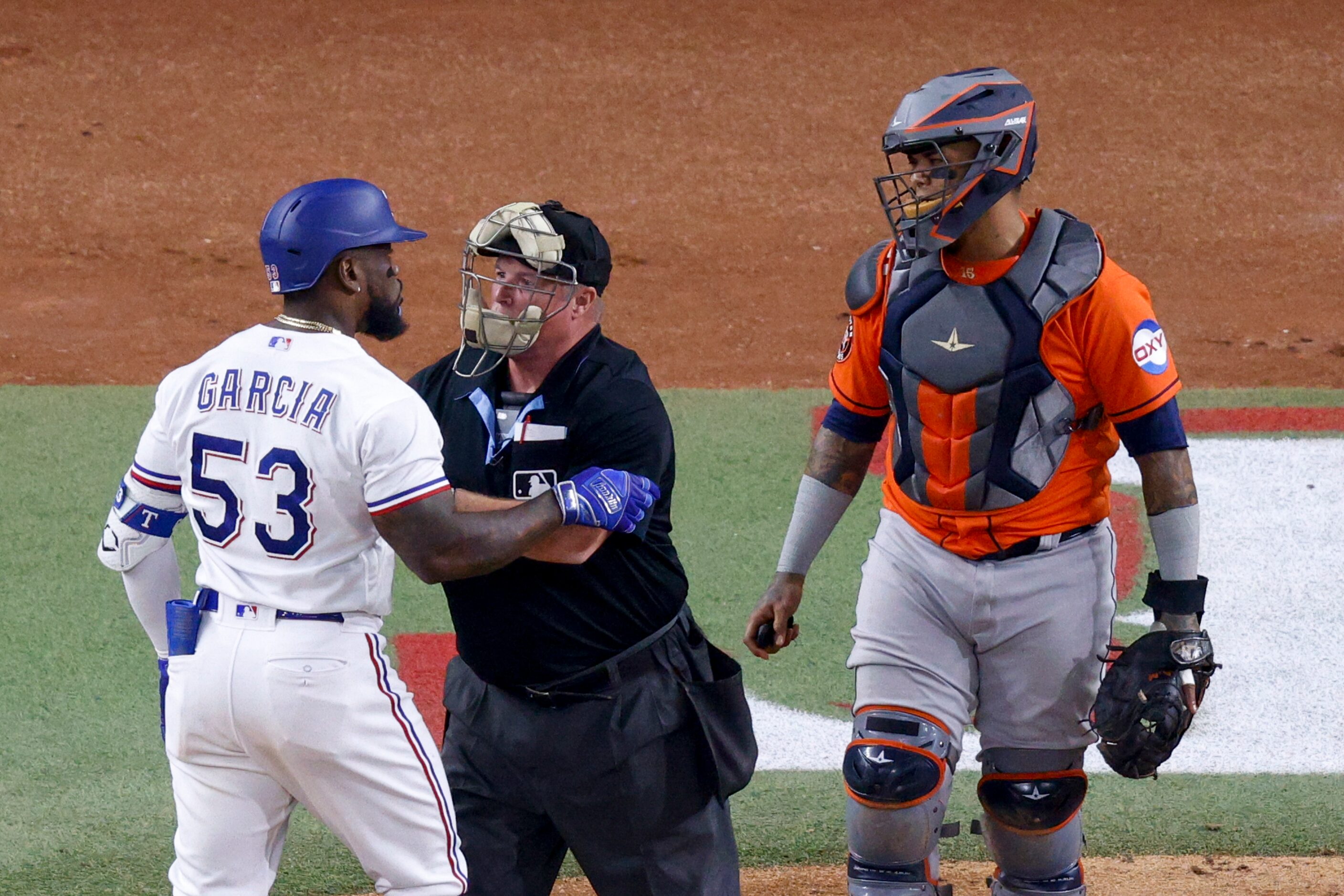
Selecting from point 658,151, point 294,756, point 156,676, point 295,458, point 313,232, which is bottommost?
point 156,676

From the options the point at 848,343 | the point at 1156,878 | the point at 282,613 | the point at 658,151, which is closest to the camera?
the point at 282,613

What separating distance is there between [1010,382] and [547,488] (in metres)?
1.08

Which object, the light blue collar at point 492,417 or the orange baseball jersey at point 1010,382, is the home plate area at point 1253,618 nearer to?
the orange baseball jersey at point 1010,382

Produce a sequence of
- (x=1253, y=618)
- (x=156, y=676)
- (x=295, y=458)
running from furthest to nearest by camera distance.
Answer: (x=1253, y=618)
(x=156, y=676)
(x=295, y=458)

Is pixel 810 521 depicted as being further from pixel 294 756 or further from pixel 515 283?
pixel 294 756

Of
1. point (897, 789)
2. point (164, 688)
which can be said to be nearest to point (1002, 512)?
point (897, 789)

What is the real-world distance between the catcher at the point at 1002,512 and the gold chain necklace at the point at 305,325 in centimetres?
129

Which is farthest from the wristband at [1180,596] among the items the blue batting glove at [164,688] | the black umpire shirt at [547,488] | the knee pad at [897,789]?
the blue batting glove at [164,688]

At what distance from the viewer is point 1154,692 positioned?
11.9 feet

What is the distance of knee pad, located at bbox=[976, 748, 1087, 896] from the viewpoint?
3.86 meters

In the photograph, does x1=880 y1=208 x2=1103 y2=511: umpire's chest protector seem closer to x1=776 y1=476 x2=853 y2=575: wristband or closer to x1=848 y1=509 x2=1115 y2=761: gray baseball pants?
x1=848 y1=509 x2=1115 y2=761: gray baseball pants

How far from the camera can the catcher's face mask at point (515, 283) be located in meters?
3.58

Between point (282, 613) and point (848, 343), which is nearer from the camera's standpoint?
point (282, 613)

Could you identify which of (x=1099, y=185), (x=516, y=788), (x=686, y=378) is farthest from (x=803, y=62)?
(x=516, y=788)
